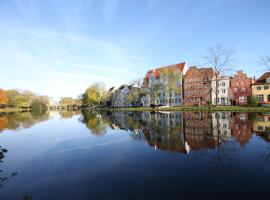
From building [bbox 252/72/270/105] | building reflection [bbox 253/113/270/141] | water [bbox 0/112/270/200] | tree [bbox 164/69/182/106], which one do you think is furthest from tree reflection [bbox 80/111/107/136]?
building [bbox 252/72/270/105]

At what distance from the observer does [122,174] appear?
26.0 feet

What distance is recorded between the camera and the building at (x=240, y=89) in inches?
2276

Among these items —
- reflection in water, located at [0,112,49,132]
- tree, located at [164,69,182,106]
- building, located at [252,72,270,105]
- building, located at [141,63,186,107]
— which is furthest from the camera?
building, located at [141,63,186,107]

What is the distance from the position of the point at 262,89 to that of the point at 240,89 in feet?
18.2

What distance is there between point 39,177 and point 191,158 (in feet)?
20.5

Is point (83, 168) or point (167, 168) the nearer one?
point (167, 168)

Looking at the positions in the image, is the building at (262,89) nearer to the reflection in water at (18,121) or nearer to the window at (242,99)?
the window at (242,99)

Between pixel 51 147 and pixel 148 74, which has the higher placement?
pixel 148 74

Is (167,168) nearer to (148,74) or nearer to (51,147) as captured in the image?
(51,147)

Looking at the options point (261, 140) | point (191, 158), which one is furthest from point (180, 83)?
point (191, 158)

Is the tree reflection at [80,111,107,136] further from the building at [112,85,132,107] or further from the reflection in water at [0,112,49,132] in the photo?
the building at [112,85,132,107]

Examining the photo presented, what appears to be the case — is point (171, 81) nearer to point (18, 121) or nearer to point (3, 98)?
point (18, 121)

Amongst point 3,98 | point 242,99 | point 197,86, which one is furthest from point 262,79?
point 3,98

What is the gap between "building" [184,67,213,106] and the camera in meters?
65.9
